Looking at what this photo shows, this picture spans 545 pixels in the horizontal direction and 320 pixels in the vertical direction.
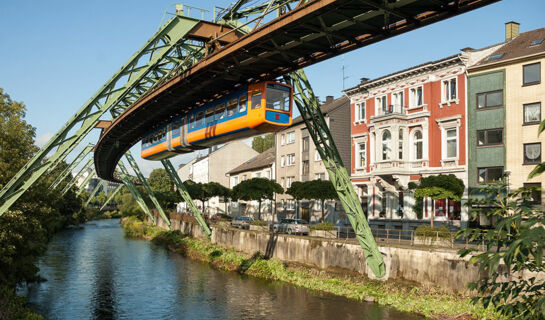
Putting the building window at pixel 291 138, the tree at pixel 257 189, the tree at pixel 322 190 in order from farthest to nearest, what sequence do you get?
the building window at pixel 291 138, the tree at pixel 257 189, the tree at pixel 322 190

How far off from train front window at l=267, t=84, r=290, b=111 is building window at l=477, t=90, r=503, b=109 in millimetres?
18409

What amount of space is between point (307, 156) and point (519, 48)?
25195mm

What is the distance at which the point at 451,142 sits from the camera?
35062 mm

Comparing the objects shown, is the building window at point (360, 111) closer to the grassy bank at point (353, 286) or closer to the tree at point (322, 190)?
the tree at point (322, 190)

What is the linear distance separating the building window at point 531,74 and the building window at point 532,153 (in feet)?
13.2

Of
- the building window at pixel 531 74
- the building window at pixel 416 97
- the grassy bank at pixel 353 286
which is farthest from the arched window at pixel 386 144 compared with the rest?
the grassy bank at pixel 353 286

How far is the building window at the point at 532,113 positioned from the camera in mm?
30422

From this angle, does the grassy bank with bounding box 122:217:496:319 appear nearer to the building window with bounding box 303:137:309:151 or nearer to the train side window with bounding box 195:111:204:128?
the train side window with bounding box 195:111:204:128

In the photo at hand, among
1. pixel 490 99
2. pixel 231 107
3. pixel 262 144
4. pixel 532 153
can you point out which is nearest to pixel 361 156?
pixel 490 99

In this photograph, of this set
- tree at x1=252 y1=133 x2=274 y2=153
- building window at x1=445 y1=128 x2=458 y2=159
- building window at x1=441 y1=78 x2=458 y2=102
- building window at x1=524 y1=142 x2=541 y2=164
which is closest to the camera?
building window at x1=524 y1=142 x2=541 y2=164

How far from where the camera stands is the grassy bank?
65.0 ft

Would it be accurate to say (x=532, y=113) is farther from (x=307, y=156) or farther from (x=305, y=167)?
(x=305, y=167)

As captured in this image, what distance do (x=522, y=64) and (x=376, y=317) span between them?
68.1 feet

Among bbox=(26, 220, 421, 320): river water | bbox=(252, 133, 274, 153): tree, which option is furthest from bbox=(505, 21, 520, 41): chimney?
bbox=(252, 133, 274, 153): tree
